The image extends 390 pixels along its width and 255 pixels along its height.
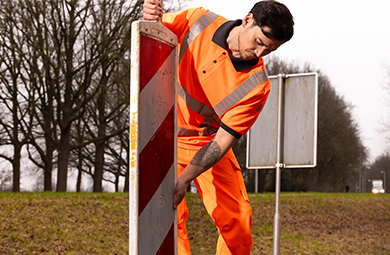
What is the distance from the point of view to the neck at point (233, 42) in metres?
2.75

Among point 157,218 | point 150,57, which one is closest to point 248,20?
point 150,57

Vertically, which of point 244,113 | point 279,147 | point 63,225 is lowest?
point 63,225

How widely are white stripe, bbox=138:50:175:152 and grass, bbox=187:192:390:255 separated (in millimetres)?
5809

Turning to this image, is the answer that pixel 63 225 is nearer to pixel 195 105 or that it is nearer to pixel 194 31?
pixel 195 105

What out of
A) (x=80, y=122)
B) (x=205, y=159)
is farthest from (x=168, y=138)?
(x=80, y=122)

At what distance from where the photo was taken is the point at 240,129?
2574mm

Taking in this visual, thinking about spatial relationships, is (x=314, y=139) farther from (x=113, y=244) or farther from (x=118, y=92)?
(x=118, y=92)

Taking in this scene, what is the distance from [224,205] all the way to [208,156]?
612 millimetres

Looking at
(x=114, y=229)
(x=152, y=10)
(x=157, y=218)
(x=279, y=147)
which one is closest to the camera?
(x=157, y=218)

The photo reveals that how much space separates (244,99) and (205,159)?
1.65ft

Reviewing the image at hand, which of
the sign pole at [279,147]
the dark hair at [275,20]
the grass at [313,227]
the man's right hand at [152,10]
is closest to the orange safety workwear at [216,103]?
the dark hair at [275,20]

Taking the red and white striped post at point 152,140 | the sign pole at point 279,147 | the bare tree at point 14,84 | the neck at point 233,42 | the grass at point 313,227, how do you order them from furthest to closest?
the bare tree at point 14,84, the grass at point 313,227, the sign pole at point 279,147, the neck at point 233,42, the red and white striped post at point 152,140

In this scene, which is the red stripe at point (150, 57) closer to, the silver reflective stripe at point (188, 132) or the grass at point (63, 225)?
the silver reflective stripe at point (188, 132)

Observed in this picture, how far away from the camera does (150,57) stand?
83.9 inches
